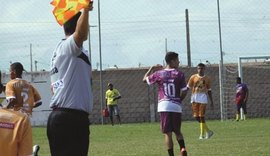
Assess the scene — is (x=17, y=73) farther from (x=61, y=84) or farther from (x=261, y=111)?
(x=261, y=111)

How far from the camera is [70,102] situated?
7082mm

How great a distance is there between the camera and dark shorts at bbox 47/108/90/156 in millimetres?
7074

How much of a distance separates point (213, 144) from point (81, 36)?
1138 cm

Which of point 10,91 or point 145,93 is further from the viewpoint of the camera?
point 145,93

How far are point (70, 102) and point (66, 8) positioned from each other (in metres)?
1.03

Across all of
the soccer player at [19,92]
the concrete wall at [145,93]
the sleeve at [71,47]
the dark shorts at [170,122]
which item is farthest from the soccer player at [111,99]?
the sleeve at [71,47]

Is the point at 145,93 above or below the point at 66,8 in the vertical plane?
below

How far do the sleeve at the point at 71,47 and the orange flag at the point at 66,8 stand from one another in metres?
0.30

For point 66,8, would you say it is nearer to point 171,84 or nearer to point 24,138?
point 24,138

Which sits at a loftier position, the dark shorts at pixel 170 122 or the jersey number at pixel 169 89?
the jersey number at pixel 169 89

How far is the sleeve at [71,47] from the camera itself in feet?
22.6

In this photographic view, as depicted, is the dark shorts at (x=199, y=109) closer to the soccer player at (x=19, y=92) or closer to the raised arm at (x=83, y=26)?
the soccer player at (x=19, y=92)

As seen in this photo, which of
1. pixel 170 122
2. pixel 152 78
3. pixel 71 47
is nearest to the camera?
pixel 71 47

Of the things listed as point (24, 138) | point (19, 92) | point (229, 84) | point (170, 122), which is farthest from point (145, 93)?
point (24, 138)
